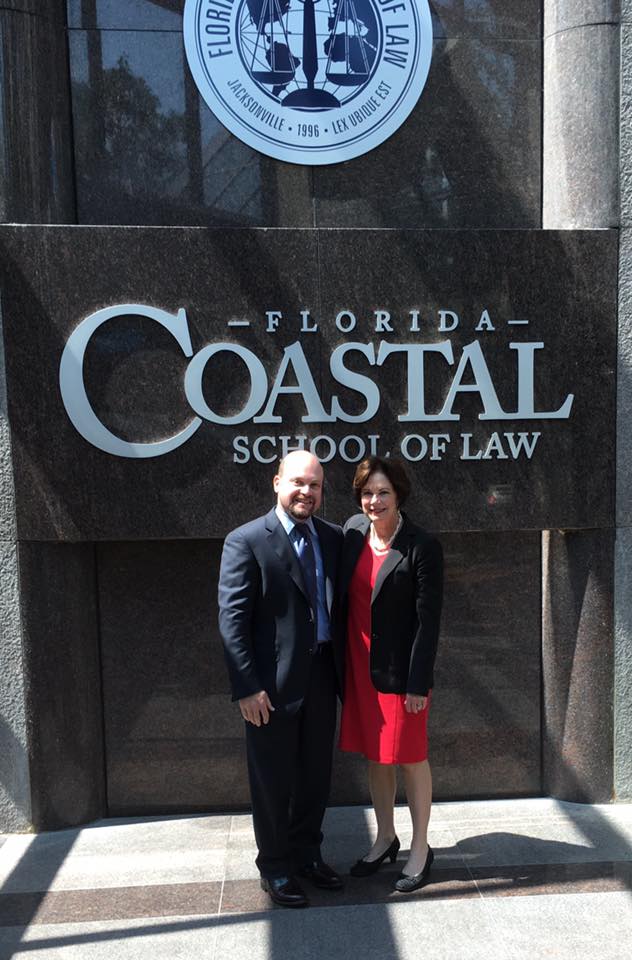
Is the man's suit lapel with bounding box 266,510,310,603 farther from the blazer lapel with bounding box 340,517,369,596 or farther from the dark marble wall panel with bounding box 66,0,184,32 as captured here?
the dark marble wall panel with bounding box 66,0,184,32

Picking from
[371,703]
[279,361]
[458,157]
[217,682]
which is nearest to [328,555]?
[371,703]

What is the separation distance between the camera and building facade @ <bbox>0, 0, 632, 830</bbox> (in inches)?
158

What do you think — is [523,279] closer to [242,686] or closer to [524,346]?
[524,346]

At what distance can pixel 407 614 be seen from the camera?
343cm

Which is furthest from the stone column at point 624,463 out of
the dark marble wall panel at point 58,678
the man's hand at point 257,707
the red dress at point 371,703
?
the dark marble wall panel at point 58,678

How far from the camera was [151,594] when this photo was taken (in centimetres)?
439

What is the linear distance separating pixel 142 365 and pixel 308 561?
4.46 feet

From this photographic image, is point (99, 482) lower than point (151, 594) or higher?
higher

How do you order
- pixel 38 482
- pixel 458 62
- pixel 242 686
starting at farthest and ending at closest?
pixel 458 62, pixel 38 482, pixel 242 686

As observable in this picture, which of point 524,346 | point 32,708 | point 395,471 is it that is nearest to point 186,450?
point 395,471

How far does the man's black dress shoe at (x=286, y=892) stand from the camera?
3393 mm

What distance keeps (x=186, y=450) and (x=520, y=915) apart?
253 cm

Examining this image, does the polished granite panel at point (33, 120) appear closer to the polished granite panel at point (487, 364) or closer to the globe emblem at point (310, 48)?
the globe emblem at point (310, 48)

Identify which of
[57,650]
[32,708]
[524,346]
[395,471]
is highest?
[524,346]
